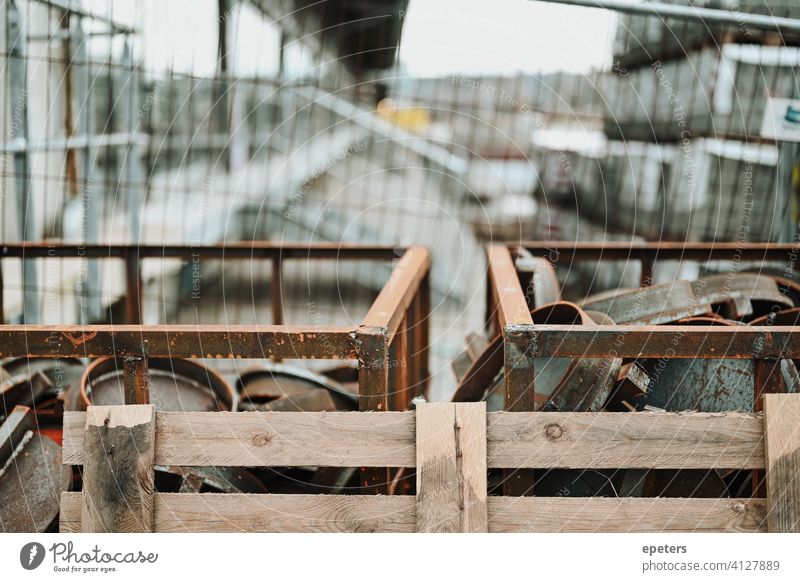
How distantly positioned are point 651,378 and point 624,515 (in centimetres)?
70

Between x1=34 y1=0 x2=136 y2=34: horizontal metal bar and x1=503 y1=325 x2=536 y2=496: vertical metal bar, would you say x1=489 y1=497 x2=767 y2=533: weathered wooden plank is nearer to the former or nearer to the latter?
x1=503 y1=325 x2=536 y2=496: vertical metal bar

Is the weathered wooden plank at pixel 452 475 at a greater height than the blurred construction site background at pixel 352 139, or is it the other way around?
the blurred construction site background at pixel 352 139

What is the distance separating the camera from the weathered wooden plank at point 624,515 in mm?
2291

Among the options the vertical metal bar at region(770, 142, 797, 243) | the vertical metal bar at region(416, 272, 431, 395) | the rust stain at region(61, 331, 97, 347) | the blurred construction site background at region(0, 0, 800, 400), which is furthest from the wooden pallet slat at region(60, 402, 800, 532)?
the vertical metal bar at region(770, 142, 797, 243)

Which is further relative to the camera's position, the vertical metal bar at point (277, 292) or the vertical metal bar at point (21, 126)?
the vertical metal bar at point (21, 126)

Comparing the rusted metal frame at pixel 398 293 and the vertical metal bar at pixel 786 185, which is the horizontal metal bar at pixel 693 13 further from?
the rusted metal frame at pixel 398 293

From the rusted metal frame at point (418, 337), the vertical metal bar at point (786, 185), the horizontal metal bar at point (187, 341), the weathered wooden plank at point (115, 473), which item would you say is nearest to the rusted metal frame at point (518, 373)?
the horizontal metal bar at point (187, 341)

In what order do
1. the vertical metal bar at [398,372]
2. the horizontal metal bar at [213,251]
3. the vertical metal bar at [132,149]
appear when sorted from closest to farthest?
the vertical metal bar at [398,372]
the horizontal metal bar at [213,251]
the vertical metal bar at [132,149]

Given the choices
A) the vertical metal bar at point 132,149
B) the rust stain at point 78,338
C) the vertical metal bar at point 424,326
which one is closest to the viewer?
the rust stain at point 78,338

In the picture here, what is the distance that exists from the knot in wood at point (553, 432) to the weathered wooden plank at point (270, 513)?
18.0 inches

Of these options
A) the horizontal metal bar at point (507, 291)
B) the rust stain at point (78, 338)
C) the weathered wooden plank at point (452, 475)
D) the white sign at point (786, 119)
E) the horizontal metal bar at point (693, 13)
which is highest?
the horizontal metal bar at point (693, 13)

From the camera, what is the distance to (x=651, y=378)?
2.84 metres

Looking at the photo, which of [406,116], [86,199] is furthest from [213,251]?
[406,116]
